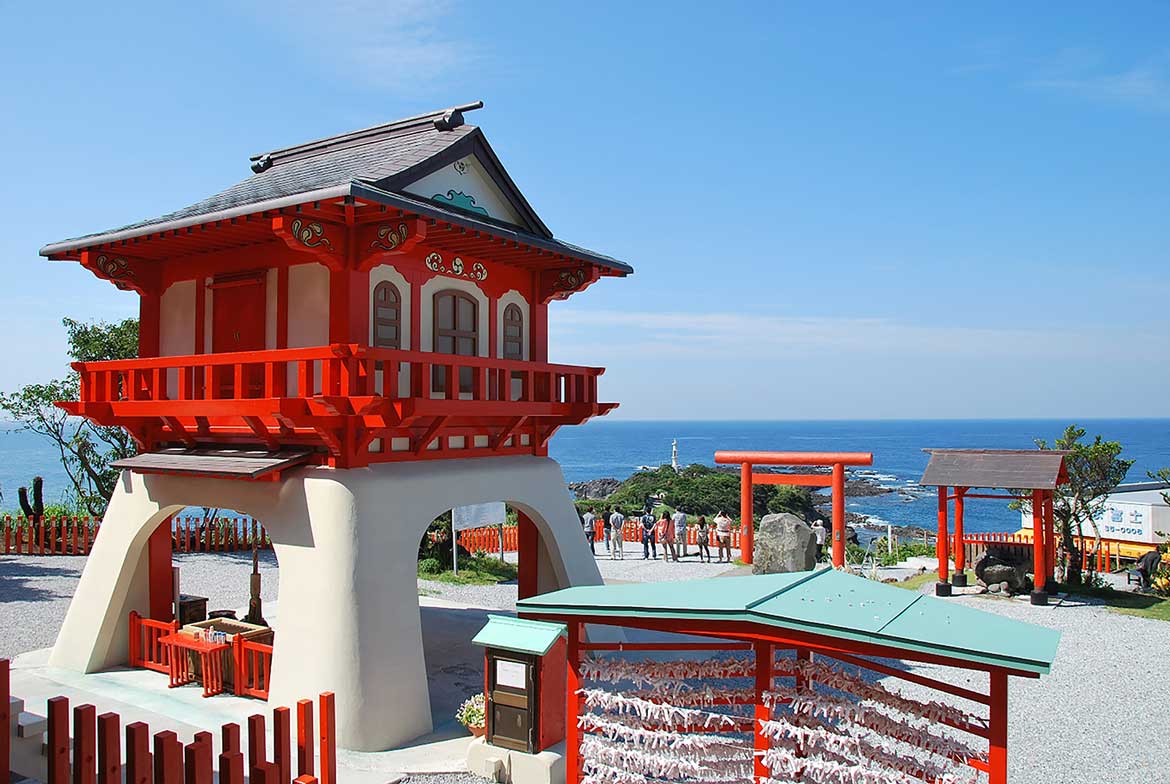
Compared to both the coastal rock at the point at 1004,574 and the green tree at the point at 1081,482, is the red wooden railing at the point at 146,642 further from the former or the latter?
the green tree at the point at 1081,482

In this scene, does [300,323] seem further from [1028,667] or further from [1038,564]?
[1038,564]

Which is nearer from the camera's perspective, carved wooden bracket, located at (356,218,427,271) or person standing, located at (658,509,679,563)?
carved wooden bracket, located at (356,218,427,271)

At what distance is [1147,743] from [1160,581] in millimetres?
11498

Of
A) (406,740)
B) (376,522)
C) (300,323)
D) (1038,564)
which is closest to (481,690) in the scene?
(406,740)

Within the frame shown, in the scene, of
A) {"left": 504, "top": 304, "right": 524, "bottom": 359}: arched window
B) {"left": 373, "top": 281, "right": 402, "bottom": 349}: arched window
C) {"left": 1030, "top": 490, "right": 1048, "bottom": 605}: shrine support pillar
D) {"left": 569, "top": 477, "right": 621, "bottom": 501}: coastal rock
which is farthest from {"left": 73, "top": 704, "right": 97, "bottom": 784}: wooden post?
{"left": 569, "top": 477, "right": 621, "bottom": 501}: coastal rock

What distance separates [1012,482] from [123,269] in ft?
60.9

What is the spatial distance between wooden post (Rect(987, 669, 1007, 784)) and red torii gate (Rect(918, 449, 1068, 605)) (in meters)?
14.4

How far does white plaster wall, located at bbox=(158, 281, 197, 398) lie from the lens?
488 inches

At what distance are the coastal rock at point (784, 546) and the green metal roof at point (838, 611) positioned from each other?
12.4 metres

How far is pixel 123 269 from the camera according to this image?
12461mm

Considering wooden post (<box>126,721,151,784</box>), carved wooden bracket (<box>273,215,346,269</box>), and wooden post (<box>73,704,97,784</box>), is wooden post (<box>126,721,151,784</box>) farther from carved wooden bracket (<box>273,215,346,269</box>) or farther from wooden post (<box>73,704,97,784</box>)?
carved wooden bracket (<box>273,215,346,269</box>)

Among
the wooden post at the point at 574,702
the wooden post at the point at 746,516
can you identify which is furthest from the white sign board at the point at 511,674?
the wooden post at the point at 746,516

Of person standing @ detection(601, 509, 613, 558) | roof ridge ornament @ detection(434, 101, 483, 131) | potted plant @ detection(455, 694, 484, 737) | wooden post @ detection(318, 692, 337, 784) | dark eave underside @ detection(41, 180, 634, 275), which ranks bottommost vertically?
person standing @ detection(601, 509, 613, 558)

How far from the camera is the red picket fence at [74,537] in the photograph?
22.7 m
